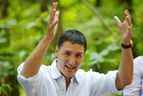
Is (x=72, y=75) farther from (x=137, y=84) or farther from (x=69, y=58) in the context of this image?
(x=137, y=84)

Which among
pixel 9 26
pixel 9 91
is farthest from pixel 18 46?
pixel 9 91

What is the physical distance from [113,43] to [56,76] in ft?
12.1

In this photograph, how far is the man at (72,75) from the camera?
14.9 ft

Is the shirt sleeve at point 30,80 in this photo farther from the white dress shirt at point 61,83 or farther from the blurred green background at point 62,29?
the blurred green background at point 62,29

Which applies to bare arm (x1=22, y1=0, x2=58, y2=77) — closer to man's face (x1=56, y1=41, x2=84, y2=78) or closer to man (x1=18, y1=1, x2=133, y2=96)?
man (x1=18, y1=1, x2=133, y2=96)

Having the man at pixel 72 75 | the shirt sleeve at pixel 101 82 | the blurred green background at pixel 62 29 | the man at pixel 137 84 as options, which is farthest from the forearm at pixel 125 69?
the blurred green background at pixel 62 29

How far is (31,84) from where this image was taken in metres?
4.50

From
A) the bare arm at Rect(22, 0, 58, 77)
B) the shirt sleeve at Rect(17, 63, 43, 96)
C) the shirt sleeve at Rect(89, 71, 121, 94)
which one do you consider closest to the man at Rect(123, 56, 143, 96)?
the shirt sleeve at Rect(89, 71, 121, 94)

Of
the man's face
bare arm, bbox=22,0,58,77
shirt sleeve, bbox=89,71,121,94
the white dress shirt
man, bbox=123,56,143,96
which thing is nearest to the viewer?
bare arm, bbox=22,0,58,77

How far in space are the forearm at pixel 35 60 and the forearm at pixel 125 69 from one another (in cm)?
74

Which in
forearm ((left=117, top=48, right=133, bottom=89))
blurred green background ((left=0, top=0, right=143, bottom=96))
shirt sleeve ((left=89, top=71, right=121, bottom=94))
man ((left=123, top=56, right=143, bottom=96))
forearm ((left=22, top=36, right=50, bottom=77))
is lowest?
blurred green background ((left=0, top=0, right=143, bottom=96))

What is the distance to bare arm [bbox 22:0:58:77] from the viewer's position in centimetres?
432

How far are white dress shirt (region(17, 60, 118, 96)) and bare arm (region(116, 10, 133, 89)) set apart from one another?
0.46 feet

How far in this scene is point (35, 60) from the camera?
14.2 feet
